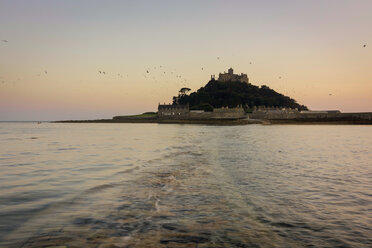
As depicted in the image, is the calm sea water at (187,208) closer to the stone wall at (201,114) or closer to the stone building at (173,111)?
the stone wall at (201,114)

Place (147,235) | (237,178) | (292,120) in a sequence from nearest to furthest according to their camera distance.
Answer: (147,235)
(237,178)
(292,120)

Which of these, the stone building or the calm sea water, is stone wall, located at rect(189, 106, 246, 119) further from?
the calm sea water

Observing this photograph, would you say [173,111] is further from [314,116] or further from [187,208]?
[187,208]

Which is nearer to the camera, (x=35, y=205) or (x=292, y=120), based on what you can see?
(x=35, y=205)

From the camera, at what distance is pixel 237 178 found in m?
12.4

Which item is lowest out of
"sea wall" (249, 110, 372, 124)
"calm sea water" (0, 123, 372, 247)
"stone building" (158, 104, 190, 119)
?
"calm sea water" (0, 123, 372, 247)

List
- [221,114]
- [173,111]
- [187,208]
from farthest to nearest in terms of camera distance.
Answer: [173,111] < [221,114] < [187,208]

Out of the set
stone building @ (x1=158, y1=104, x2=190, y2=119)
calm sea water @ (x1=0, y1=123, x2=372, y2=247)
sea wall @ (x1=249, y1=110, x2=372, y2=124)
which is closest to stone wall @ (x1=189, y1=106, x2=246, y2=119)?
stone building @ (x1=158, y1=104, x2=190, y2=119)

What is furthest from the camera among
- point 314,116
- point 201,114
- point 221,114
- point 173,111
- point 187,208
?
point 173,111

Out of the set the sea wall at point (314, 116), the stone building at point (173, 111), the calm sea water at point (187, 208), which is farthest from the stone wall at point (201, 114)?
the calm sea water at point (187, 208)

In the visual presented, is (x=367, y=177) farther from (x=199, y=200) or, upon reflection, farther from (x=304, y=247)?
(x=304, y=247)

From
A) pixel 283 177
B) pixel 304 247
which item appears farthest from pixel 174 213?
pixel 283 177

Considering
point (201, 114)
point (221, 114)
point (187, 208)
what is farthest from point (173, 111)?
point (187, 208)

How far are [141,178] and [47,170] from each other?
5932mm
